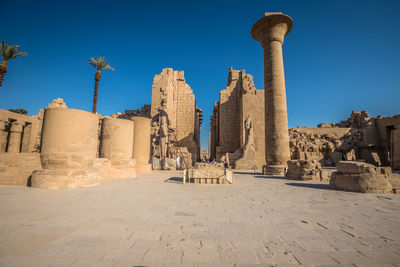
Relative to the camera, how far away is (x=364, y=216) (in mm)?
2807

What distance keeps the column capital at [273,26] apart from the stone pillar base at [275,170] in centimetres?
724

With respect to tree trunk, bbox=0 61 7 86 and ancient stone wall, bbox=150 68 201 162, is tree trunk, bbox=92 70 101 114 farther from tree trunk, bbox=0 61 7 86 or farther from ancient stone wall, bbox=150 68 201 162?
tree trunk, bbox=0 61 7 86

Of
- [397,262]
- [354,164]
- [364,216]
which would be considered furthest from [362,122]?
[397,262]

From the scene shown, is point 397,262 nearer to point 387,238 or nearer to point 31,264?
point 387,238

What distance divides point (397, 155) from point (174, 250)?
17770 mm

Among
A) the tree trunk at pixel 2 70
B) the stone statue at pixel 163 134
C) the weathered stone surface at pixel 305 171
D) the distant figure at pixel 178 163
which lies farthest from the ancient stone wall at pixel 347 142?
the tree trunk at pixel 2 70

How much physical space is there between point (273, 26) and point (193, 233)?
1173 centimetres

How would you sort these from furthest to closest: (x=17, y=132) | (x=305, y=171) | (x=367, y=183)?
(x=17, y=132) → (x=305, y=171) → (x=367, y=183)

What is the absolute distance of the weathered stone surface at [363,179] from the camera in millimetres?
4809

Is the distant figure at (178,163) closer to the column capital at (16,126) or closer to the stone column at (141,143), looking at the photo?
the stone column at (141,143)

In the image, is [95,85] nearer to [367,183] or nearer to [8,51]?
[8,51]

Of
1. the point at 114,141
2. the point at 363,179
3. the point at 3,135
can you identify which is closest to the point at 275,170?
the point at 363,179

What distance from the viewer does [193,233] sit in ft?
7.02

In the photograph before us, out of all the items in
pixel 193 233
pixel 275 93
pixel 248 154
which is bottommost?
pixel 193 233
